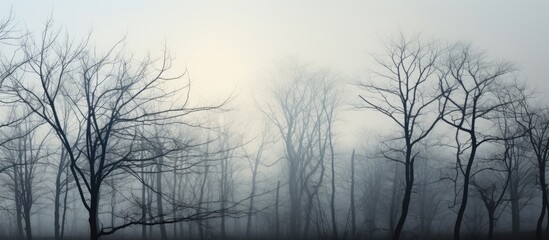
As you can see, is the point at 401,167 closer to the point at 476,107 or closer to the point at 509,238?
the point at 509,238

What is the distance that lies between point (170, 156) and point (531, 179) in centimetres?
4712

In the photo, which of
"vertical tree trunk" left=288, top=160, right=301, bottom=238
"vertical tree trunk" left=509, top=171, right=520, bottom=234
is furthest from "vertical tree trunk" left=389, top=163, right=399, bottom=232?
"vertical tree trunk" left=509, top=171, right=520, bottom=234

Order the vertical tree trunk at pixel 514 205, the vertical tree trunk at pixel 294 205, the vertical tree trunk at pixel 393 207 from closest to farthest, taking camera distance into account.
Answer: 1. the vertical tree trunk at pixel 393 207
2. the vertical tree trunk at pixel 514 205
3. the vertical tree trunk at pixel 294 205

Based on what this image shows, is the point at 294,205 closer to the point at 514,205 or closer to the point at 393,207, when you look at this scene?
the point at 393,207

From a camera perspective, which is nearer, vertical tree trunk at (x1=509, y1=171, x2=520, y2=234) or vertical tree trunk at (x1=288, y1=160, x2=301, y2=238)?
vertical tree trunk at (x1=509, y1=171, x2=520, y2=234)

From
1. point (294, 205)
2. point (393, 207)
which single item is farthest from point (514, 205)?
point (294, 205)

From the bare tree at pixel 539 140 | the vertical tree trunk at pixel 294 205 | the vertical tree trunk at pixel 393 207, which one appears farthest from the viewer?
the vertical tree trunk at pixel 294 205

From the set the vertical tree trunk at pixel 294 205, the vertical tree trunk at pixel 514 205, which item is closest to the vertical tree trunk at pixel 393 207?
the vertical tree trunk at pixel 294 205

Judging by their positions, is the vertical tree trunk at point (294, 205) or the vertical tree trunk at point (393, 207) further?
the vertical tree trunk at point (294, 205)

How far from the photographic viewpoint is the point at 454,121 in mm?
21953

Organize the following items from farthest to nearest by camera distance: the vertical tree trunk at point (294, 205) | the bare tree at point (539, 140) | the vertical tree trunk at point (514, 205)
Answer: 1. the vertical tree trunk at point (294, 205)
2. the vertical tree trunk at point (514, 205)
3. the bare tree at point (539, 140)

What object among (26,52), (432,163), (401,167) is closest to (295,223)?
(401,167)

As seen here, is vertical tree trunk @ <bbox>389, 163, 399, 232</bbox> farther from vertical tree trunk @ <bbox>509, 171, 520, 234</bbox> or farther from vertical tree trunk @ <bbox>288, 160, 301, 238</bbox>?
vertical tree trunk @ <bbox>509, 171, 520, 234</bbox>

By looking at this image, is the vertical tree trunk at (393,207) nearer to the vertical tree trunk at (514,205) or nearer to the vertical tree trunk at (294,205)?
the vertical tree trunk at (294,205)
